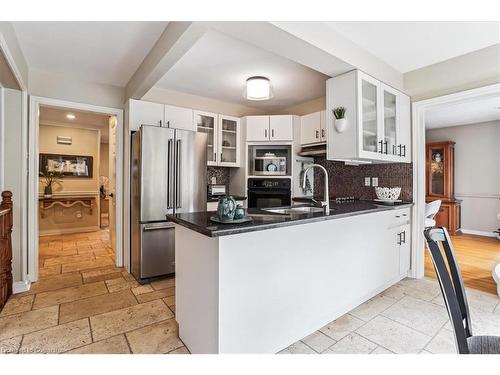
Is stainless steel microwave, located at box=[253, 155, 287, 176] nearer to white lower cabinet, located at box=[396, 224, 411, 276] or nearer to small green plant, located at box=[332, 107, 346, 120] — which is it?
small green plant, located at box=[332, 107, 346, 120]

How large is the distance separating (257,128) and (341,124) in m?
1.71

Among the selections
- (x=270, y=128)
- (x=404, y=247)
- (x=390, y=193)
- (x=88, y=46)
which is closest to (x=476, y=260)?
(x=404, y=247)

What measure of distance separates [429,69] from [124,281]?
4201 millimetres

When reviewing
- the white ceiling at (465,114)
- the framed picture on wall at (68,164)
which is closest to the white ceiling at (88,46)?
the framed picture on wall at (68,164)

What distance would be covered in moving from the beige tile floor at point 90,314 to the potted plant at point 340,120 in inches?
90.0

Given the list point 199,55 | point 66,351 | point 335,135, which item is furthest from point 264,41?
point 66,351

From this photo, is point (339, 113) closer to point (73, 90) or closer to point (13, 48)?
point (13, 48)

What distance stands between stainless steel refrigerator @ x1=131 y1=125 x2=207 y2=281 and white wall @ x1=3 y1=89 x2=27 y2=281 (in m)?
1.09

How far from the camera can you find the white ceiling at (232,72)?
2.54m

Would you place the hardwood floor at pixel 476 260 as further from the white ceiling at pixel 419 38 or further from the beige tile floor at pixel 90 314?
the beige tile floor at pixel 90 314

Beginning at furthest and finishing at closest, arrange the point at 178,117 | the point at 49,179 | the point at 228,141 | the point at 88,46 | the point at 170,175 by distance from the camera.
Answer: the point at 49,179
the point at 228,141
the point at 178,117
the point at 170,175
the point at 88,46

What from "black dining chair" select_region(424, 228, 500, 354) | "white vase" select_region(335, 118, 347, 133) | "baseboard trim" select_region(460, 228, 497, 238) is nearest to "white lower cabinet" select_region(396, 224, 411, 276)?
"white vase" select_region(335, 118, 347, 133)

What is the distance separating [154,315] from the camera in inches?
89.7

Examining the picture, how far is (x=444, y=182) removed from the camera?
5.70 meters
